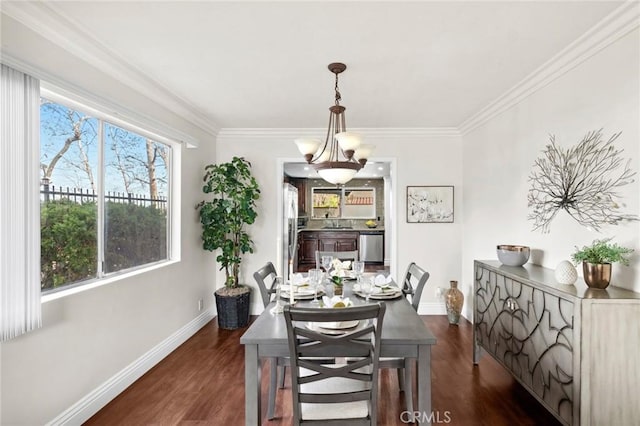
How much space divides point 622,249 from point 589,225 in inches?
15.3

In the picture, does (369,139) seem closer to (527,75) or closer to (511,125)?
(511,125)

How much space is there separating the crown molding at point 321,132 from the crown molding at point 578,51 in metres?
1.05

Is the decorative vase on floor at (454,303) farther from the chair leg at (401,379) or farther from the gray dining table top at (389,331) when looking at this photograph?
the gray dining table top at (389,331)

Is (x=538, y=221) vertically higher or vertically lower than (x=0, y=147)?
lower

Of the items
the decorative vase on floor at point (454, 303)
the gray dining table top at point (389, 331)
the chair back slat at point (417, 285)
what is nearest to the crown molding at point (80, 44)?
the gray dining table top at point (389, 331)

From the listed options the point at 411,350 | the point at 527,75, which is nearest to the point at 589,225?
the point at 527,75

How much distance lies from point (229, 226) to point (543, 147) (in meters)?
3.33

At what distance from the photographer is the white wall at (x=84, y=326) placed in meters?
1.77

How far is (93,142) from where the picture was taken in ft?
7.98

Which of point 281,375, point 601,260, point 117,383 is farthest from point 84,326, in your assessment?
point 601,260

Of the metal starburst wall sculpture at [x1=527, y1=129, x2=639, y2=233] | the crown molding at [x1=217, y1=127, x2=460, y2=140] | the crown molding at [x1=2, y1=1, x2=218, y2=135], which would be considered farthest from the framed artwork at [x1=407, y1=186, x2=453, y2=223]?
the crown molding at [x1=2, y1=1, x2=218, y2=135]

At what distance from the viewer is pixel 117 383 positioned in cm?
250

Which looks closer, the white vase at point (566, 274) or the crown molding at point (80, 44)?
the crown molding at point (80, 44)

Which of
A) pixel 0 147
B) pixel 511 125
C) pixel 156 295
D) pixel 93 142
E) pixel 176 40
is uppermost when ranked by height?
pixel 176 40
